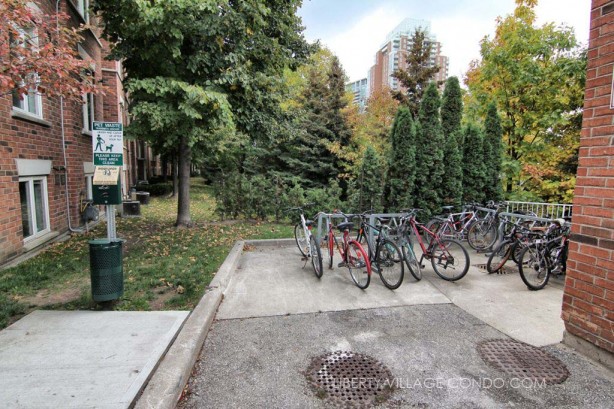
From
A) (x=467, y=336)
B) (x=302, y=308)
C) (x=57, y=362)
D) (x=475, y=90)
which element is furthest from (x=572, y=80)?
(x=57, y=362)

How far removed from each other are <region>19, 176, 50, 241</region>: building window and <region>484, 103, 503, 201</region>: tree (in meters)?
10.3

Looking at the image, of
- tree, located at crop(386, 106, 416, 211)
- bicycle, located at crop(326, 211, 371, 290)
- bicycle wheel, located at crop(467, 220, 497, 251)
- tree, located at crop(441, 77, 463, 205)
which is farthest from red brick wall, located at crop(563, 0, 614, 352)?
tree, located at crop(441, 77, 463, 205)

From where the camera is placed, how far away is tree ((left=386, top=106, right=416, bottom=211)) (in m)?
8.47

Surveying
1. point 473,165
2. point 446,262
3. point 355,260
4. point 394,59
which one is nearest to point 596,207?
point 446,262

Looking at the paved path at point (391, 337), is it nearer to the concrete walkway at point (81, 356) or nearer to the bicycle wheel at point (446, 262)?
the bicycle wheel at point (446, 262)

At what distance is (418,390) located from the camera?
2.65 meters

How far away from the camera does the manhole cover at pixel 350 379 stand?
2.55 m

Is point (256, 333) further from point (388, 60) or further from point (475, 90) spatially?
point (388, 60)

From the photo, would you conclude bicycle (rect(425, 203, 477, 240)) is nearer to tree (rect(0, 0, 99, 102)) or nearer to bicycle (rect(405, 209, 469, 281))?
bicycle (rect(405, 209, 469, 281))

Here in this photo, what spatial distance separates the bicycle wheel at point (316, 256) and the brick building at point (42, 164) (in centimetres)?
342

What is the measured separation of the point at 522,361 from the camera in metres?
3.06

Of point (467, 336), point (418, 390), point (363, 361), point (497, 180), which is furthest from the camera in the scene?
point (497, 180)

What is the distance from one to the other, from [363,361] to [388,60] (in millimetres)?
37409

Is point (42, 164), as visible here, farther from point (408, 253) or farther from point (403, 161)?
point (403, 161)
